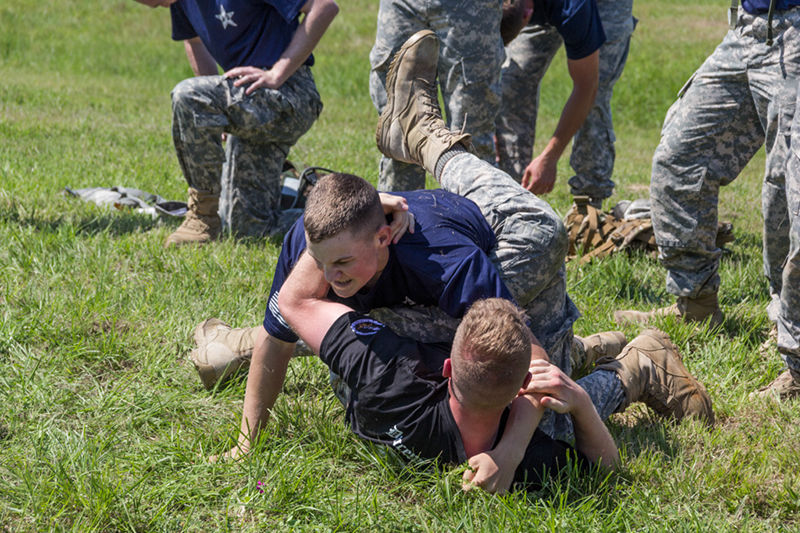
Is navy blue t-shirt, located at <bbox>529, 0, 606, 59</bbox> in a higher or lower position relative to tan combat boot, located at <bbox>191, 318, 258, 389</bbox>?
higher

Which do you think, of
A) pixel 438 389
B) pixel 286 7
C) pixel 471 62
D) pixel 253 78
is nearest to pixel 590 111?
pixel 471 62

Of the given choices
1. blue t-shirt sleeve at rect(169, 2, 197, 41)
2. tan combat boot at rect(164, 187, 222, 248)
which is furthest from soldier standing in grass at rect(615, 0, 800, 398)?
blue t-shirt sleeve at rect(169, 2, 197, 41)

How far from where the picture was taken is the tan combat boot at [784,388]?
357 cm

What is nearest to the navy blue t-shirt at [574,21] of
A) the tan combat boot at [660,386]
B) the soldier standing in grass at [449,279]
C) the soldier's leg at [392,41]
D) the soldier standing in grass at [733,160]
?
the soldier's leg at [392,41]

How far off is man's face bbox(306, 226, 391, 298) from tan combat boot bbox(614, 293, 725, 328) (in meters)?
2.06

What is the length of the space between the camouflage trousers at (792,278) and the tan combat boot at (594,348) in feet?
2.36

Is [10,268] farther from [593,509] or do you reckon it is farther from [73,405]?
[593,509]

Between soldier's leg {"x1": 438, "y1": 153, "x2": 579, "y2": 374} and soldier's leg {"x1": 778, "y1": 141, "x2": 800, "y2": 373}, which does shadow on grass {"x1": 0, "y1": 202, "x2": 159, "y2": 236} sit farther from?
soldier's leg {"x1": 778, "y1": 141, "x2": 800, "y2": 373}

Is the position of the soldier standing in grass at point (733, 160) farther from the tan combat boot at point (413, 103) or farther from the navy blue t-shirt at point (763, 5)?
the tan combat boot at point (413, 103)

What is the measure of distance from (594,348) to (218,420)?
5.67 feet

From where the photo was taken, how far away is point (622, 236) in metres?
5.57

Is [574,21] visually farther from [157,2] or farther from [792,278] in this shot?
[157,2]

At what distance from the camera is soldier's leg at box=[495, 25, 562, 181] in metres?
6.36

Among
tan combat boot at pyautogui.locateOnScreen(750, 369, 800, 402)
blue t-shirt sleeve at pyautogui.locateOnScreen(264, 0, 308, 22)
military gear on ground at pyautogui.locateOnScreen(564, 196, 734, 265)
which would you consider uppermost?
blue t-shirt sleeve at pyautogui.locateOnScreen(264, 0, 308, 22)
